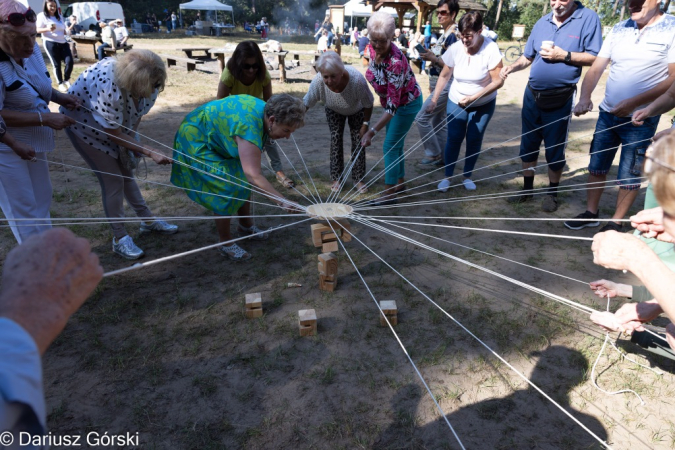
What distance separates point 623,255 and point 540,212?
3337 millimetres

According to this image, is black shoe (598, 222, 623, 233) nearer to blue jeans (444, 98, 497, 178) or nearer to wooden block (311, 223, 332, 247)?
blue jeans (444, 98, 497, 178)

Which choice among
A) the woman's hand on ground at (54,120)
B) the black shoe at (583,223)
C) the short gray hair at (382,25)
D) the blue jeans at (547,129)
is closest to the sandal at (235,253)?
the woman's hand on ground at (54,120)

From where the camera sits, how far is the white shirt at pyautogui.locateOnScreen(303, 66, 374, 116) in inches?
168

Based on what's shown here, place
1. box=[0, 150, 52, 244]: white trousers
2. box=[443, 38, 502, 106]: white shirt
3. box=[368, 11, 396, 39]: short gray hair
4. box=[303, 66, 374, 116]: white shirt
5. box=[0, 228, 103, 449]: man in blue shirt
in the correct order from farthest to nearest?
box=[443, 38, 502, 106]: white shirt < box=[303, 66, 374, 116]: white shirt < box=[368, 11, 396, 39]: short gray hair < box=[0, 150, 52, 244]: white trousers < box=[0, 228, 103, 449]: man in blue shirt

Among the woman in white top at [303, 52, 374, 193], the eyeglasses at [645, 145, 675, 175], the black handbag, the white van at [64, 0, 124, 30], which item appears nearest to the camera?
the eyeglasses at [645, 145, 675, 175]

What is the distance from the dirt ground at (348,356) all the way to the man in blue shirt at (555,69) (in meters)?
0.98

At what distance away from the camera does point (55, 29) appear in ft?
28.5

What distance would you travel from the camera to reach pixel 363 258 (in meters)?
3.85

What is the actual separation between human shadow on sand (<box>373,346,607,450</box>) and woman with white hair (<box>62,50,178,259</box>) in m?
2.00

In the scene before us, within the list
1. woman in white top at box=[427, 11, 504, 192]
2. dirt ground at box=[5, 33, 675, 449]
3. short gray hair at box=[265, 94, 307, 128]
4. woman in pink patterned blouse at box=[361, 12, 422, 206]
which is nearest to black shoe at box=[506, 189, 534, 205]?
woman in white top at box=[427, 11, 504, 192]

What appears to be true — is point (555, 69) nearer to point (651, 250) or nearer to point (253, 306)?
point (651, 250)

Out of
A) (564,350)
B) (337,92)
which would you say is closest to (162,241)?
(337,92)

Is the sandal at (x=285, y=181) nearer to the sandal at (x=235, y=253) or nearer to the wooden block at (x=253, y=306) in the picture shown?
the sandal at (x=235, y=253)

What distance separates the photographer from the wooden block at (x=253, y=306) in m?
2.97
